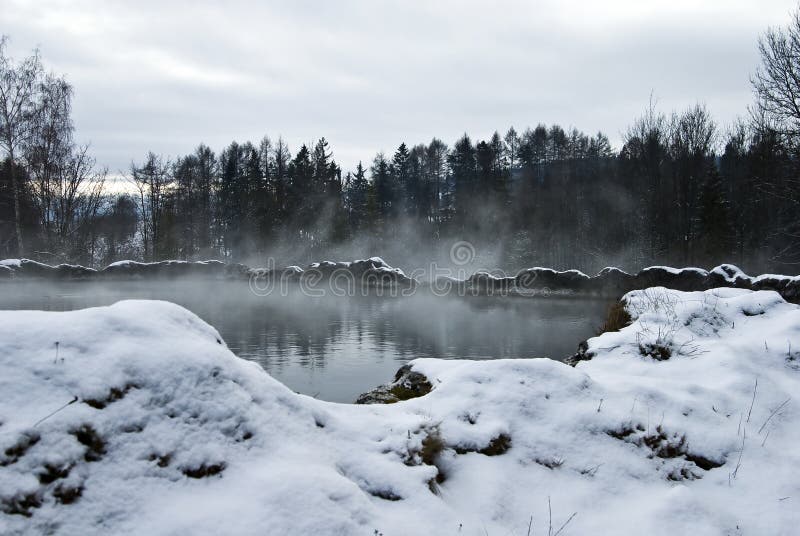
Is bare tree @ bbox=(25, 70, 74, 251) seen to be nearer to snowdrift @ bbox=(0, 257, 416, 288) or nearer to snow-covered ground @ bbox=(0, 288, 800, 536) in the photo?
snowdrift @ bbox=(0, 257, 416, 288)

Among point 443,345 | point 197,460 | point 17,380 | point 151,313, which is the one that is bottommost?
point 443,345

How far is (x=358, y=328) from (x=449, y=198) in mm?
38272

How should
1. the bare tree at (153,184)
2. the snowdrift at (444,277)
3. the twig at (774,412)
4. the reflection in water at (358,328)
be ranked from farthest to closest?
the bare tree at (153,184)
the snowdrift at (444,277)
the reflection in water at (358,328)
the twig at (774,412)

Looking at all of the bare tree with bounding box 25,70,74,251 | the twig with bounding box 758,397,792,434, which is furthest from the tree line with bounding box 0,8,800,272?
the twig with bounding box 758,397,792,434

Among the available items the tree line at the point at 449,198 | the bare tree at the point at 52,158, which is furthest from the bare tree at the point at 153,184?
the bare tree at the point at 52,158

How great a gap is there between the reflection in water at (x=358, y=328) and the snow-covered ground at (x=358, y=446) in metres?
2.68

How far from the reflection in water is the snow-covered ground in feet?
8.78

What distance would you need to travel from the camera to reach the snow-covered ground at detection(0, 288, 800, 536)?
219cm

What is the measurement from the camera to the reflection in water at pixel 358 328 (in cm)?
867

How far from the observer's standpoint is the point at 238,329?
12.1 meters

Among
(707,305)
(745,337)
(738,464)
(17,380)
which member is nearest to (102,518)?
(17,380)

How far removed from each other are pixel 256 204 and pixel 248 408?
40861 millimetres

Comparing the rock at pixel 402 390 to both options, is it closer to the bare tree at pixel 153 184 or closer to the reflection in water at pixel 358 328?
the reflection in water at pixel 358 328

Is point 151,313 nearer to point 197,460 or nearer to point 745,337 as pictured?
point 197,460
